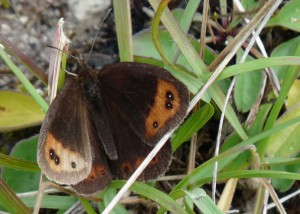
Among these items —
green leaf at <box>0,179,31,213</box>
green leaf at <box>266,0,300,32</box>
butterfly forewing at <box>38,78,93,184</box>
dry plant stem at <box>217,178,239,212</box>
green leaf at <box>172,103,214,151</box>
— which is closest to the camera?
butterfly forewing at <box>38,78,93,184</box>

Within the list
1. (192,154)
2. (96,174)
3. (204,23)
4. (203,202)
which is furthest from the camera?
(192,154)

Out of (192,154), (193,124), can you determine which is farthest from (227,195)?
(193,124)

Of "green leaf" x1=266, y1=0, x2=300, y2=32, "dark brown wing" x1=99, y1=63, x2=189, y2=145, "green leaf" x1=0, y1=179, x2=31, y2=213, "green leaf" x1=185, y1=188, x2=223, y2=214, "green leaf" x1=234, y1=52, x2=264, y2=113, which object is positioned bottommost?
"green leaf" x1=0, y1=179, x2=31, y2=213

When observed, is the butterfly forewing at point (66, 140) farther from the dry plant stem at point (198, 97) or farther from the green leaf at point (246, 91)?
the green leaf at point (246, 91)

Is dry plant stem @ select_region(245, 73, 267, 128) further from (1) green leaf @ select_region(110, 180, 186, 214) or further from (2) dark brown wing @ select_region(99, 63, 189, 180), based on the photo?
(1) green leaf @ select_region(110, 180, 186, 214)

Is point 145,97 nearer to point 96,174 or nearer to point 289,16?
point 96,174

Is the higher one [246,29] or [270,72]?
[246,29]

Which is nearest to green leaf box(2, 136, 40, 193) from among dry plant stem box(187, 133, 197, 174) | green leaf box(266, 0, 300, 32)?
dry plant stem box(187, 133, 197, 174)
